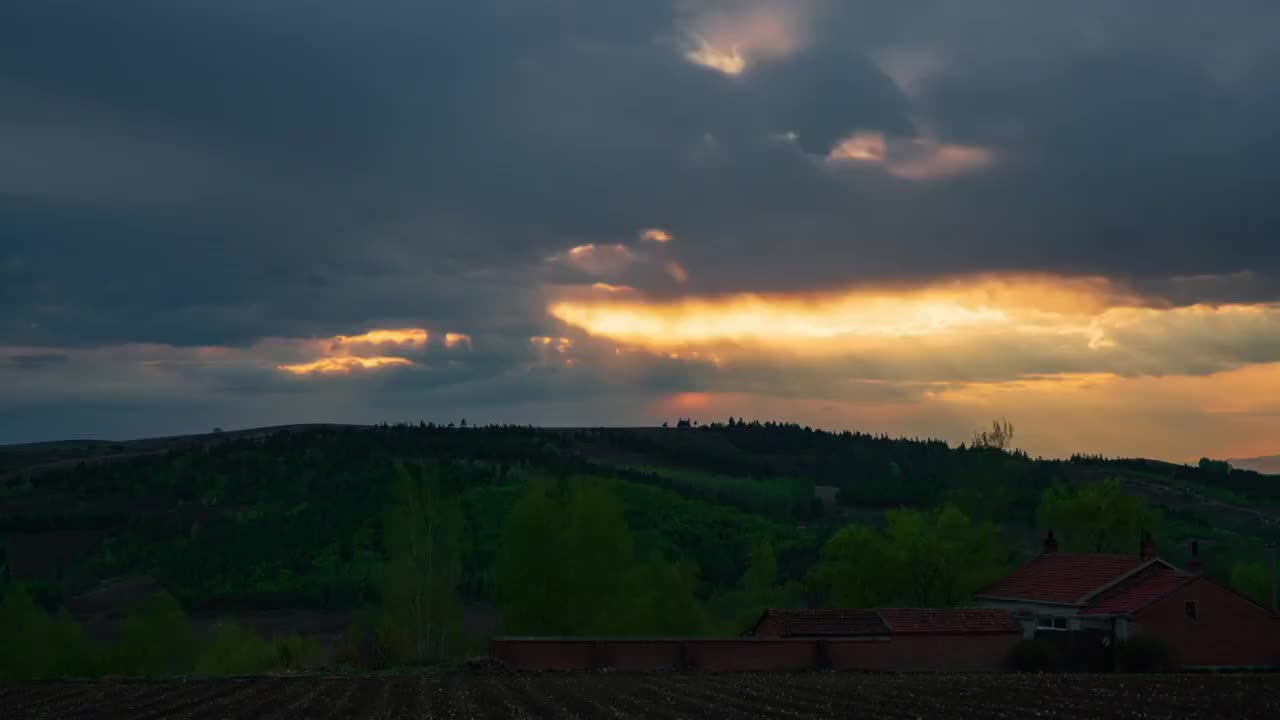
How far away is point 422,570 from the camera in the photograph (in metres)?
76.2

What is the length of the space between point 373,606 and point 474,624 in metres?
37.8

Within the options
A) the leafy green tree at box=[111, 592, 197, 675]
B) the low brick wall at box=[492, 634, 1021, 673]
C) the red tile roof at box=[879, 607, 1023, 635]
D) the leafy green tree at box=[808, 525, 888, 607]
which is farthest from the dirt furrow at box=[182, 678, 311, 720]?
the leafy green tree at box=[808, 525, 888, 607]

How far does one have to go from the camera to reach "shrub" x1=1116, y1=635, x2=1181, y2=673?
60.3 metres

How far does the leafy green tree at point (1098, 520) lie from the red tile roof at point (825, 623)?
42.0 metres

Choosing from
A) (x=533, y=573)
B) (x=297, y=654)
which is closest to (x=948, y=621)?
(x=533, y=573)

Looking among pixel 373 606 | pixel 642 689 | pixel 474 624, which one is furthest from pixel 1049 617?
pixel 474 624

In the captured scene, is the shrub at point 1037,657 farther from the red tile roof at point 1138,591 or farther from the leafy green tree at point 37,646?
the leafy green tree at point 37,646

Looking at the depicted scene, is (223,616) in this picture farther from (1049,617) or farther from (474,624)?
(1049,617)

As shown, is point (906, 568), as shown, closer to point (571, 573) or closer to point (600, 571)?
point (600, 571)

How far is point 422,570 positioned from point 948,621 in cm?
3360

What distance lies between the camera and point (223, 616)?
14125 centimetres

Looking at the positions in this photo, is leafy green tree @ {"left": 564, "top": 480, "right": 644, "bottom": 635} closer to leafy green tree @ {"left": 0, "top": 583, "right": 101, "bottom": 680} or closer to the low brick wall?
the low brick wall

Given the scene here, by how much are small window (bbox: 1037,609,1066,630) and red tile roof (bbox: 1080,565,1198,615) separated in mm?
1688

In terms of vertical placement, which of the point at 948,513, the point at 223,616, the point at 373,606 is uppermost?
the point at 948,513
